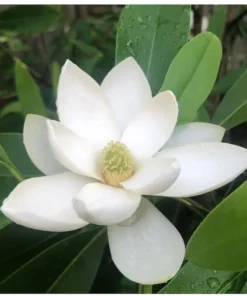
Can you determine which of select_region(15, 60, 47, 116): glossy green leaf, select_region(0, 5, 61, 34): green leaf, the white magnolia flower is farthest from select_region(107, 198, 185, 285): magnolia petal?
select_region(0, 5, 61, 34): green leaf

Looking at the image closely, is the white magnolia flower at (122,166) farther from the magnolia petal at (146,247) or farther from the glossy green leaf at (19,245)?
the glossy green leaf at (19,245)

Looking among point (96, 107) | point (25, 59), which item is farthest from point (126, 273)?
point (25, 59)

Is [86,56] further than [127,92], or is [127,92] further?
[86,56]

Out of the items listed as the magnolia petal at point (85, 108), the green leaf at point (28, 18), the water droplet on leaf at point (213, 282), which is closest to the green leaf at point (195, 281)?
the water droplet on leaf at point (213, 282)

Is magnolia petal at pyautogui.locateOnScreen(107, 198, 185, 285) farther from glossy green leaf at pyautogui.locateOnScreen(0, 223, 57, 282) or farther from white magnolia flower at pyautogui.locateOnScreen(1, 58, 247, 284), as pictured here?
glossy green leaf at pyautogui.locateOnScreen(0, 223, 57, 282)

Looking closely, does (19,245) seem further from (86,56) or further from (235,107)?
(86,56)

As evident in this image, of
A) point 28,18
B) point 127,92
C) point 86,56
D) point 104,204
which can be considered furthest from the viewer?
point 86,56

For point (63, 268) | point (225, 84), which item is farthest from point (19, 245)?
point (225, 84)

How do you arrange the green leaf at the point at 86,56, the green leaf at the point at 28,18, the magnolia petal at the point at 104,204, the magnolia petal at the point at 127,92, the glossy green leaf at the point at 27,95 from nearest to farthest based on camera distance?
the magnolia petal at the point at 104,204 → the magnolia petal at the point at 127,92 → the glossy green leaf at the point at 27,95 → the green leaf at the point at 28,18 → the green leaf at the point at 86,56
